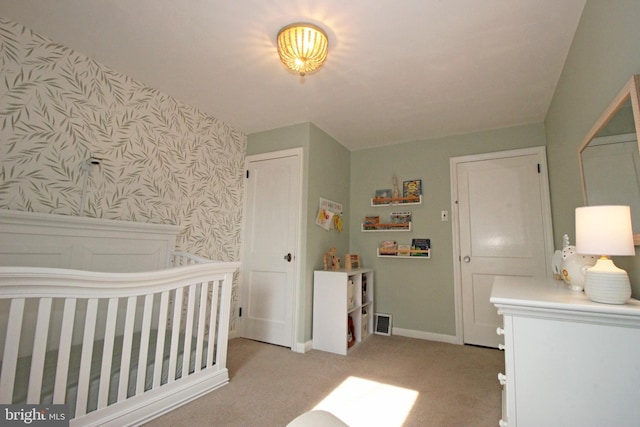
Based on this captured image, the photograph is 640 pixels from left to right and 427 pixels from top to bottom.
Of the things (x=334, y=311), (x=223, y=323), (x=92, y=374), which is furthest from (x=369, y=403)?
(x=92, y=374)

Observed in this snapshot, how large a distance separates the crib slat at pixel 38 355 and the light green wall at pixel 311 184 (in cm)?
189

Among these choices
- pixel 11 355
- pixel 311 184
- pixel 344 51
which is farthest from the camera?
pixel 311 184

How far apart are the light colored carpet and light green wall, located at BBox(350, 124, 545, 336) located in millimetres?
459

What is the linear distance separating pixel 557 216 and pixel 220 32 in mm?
3120

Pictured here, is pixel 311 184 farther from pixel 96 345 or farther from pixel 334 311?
pixel 96 345

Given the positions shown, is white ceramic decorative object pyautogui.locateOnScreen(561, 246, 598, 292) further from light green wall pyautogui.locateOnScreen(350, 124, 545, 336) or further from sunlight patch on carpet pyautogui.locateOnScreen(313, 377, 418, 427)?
light green wall pyautogui.locateOnScreen(350, 124, 545, 336)

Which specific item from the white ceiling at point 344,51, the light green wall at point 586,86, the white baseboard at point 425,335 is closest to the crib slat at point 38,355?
the white ceiling at point 344,51

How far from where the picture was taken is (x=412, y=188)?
342 cm

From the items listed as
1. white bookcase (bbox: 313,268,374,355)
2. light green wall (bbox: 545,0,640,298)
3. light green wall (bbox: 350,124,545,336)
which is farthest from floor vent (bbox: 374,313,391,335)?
light green wall (bbox: 545,0,640,298)

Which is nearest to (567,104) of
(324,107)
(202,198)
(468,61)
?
(468,61)

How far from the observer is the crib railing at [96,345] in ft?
3.91

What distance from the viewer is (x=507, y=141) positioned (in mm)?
3037

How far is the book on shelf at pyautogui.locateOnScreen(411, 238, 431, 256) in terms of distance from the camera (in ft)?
10.6

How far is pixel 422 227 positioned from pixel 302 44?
2.39 metres
